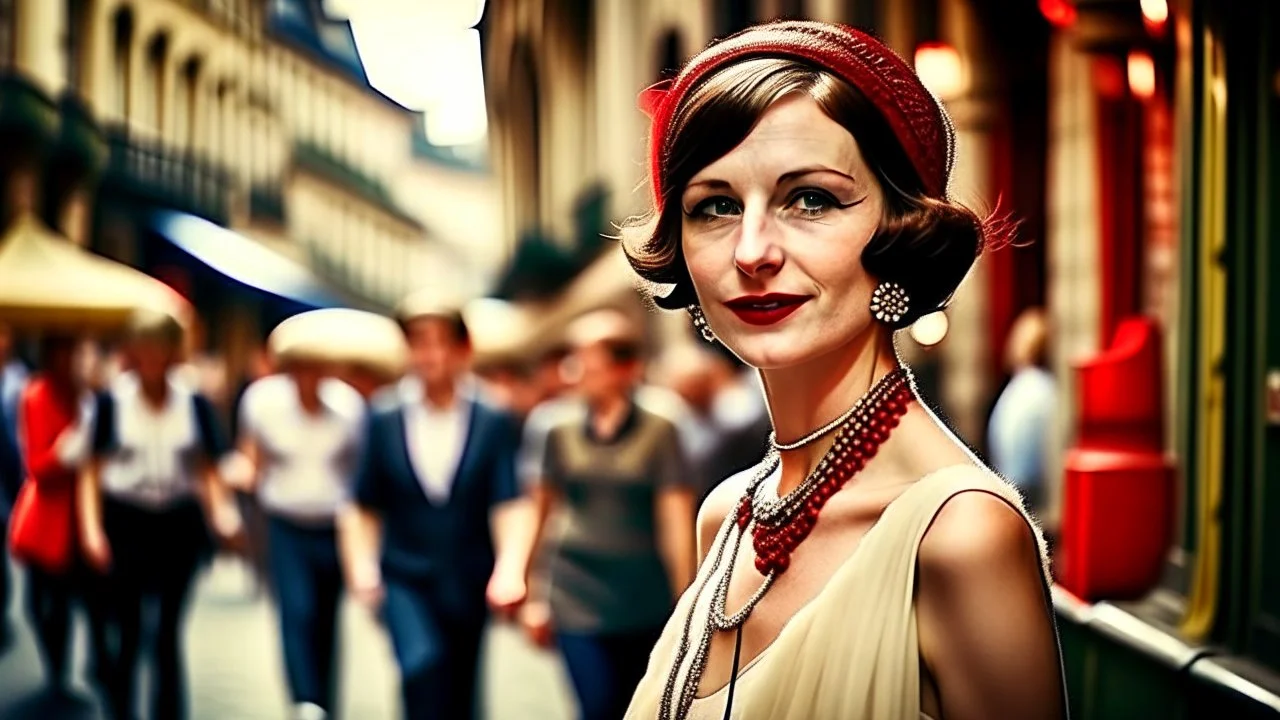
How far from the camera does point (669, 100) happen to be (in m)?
1.62

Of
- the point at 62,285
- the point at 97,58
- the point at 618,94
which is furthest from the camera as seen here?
the point at 618,94

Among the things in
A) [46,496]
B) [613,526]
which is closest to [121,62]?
[46,496]

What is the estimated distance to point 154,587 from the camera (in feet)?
20.5

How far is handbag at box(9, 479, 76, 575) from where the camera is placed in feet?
22.0

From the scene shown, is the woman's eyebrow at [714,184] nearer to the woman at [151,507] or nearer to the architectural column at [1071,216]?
the woman at [151,507]

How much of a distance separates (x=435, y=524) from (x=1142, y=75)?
256 centimetres

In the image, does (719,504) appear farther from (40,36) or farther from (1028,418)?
(40,36)

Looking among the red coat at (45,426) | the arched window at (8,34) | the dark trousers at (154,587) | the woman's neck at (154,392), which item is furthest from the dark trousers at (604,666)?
the arched window at (8,34)

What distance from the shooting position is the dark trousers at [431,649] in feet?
17.3

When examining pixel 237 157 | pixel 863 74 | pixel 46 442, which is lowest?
pixel 46 442

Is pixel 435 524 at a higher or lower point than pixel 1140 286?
lower

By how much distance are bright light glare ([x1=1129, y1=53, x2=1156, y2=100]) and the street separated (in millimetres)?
3267

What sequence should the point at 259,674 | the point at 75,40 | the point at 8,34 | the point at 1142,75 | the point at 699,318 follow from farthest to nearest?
the point at 75,40
the point at 8,34
the point at 259,674
the point at 1142,75
the point at 699,318

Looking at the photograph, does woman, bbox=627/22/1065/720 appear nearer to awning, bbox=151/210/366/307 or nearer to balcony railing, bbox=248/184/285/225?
awning, bbox=151/210/366/307
